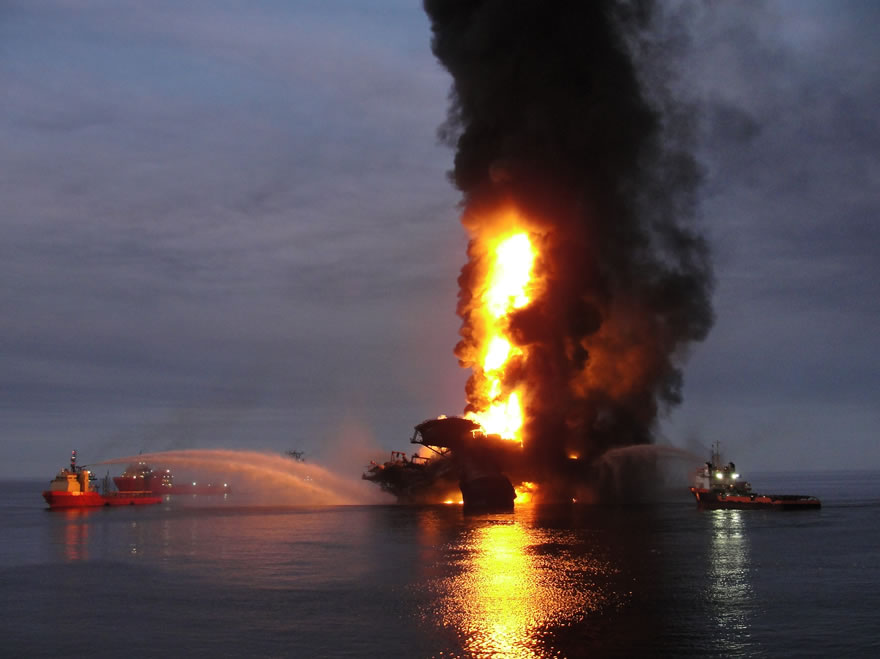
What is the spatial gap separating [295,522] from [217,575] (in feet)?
165

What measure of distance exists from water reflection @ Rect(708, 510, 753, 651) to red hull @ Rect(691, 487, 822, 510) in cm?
3442

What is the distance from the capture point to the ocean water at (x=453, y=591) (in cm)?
4672

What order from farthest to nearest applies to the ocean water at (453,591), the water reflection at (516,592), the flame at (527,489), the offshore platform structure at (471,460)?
the flame at (527,489)
the offshore platform structure at (471,460)
the water reflection at (516,592)
the ocean water at (453,591)

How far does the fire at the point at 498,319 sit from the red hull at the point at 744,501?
3267cm

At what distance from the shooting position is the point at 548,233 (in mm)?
129375

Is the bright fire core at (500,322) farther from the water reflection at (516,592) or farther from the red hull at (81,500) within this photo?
the red hull at (81,500)

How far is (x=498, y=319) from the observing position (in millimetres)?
129750

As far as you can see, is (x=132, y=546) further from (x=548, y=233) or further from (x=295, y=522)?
(x=548, y=233)

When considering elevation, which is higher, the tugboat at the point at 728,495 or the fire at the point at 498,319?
the fire at the point at 498,319

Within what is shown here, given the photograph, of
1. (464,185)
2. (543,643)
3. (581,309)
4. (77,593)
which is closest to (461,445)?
(581,309)

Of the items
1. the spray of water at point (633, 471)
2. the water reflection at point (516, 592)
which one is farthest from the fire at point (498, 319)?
the water reflection at point (516, 592)

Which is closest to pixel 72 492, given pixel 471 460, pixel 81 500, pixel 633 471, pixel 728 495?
pixel 81 500

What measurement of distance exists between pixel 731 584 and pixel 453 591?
19.5m

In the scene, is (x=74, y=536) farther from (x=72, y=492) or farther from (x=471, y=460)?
(x=72, y=492)
